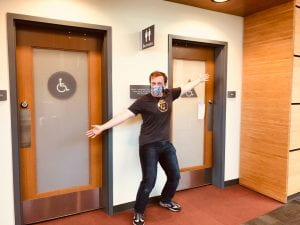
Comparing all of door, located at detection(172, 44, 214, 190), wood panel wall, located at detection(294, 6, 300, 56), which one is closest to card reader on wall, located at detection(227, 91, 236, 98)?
door, located at detection(172, 44, 214, 190)

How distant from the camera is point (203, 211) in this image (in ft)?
9.05

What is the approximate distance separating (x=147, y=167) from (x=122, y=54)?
1.18 meters

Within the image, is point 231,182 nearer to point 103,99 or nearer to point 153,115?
point 153,115

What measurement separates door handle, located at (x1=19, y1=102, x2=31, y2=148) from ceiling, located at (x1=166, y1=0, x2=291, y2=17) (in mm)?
1978

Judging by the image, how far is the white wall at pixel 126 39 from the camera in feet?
7.16

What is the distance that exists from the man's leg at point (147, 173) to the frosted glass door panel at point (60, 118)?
2.20 ft

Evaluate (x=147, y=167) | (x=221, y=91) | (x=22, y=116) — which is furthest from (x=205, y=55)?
(x=22, y=116)

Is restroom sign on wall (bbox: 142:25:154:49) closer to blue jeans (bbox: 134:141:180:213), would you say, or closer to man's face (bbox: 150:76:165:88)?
man's face (bbox: 150:76:165:88)

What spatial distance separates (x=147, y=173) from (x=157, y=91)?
80 centimetres

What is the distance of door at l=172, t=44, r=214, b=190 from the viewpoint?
3164 mm

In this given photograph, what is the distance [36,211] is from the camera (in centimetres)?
248

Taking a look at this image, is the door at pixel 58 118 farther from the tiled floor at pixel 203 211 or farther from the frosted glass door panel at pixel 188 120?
the frosted glass door panel at pixel 188 120

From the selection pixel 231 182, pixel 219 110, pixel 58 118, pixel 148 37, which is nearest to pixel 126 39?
pixel 148 37

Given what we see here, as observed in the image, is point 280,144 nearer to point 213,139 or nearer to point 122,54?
point 213,139
